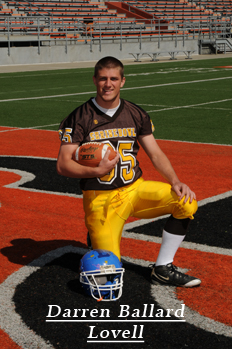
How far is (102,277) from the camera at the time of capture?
395 centimetres

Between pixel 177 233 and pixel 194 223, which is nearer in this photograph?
pixel 177 233

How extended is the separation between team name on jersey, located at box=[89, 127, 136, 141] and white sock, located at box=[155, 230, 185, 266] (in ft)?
2.72

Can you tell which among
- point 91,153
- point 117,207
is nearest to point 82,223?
point 117,207

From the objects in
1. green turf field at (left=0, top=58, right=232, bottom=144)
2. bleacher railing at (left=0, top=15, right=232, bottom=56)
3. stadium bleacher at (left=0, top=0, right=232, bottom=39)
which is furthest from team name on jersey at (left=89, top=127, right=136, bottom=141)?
stadium bleacher at (left=0, top=0, right=232, bottom=39)

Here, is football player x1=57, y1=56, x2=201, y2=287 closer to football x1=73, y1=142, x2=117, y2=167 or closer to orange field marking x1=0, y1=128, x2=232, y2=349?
football x1=73, y1=142, x2=117, y2=167

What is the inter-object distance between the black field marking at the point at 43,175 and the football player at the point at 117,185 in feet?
8.61

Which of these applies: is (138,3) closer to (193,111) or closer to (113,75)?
(193,111)

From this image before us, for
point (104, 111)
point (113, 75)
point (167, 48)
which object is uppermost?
point (113, 75)

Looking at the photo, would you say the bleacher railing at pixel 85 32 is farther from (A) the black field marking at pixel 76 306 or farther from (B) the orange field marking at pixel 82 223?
(A) the black field marking at pixel 76 306

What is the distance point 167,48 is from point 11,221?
1461 inches

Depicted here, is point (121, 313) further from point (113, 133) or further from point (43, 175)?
point (43, 175)

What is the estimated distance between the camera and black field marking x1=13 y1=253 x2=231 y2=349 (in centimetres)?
339

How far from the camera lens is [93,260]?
4.00 metres

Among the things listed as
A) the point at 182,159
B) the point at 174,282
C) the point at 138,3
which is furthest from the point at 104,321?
the point at 138,3
